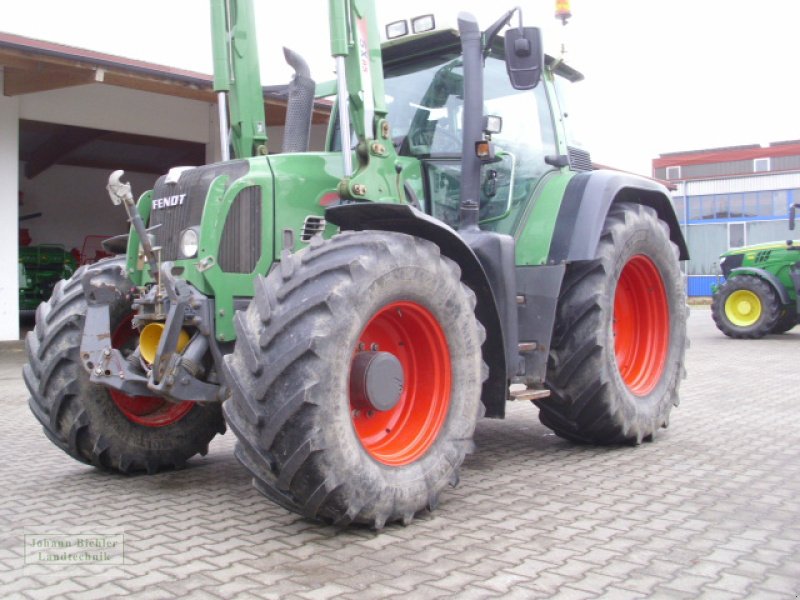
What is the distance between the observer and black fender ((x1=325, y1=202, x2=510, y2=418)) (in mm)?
4020

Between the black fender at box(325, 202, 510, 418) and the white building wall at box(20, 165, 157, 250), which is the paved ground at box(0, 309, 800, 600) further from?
the white building wall at box(20, 165, 157, 250)

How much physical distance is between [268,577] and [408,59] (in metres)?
3.52

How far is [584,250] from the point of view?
5102mm

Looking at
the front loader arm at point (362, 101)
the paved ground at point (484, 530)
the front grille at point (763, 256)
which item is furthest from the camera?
the front grille at point (763, 256)

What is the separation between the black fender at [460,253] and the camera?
13.2 feet

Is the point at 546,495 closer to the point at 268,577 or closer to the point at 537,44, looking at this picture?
the point at 268,577

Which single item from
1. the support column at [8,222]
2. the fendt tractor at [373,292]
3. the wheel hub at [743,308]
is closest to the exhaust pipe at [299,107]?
the fendt tractor at [373,292]

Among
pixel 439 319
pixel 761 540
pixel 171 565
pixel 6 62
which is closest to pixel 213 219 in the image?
pixel 439 319

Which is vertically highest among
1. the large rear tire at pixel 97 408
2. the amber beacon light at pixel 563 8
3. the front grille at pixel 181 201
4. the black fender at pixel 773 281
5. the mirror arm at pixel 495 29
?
the amber beacon light at pixel 563 8

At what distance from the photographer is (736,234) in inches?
1592

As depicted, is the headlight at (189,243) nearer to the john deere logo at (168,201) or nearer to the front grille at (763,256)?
the john deere logo at (168,201)
